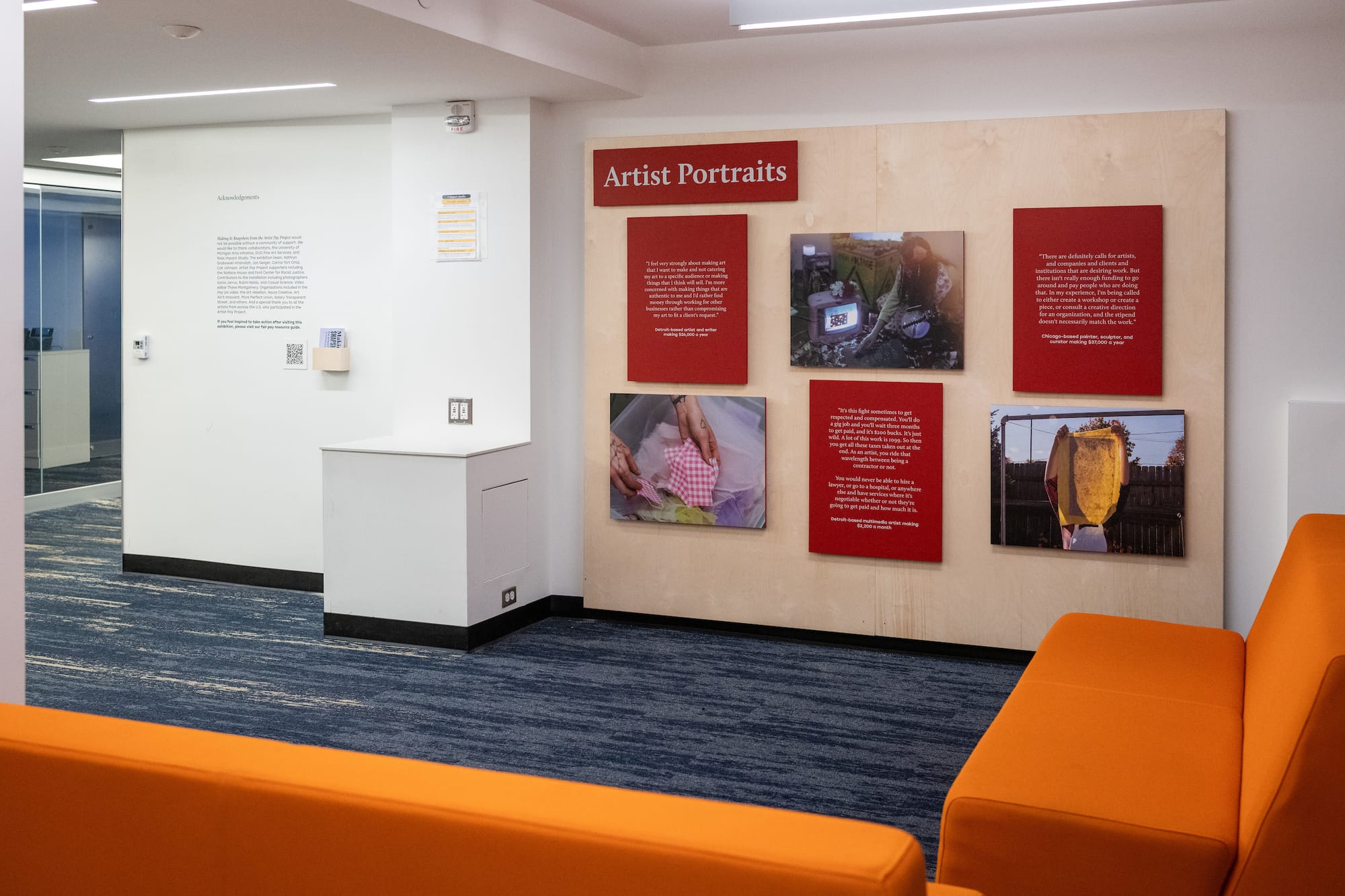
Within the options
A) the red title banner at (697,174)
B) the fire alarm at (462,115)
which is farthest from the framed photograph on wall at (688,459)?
the fire alarm at (462,115)

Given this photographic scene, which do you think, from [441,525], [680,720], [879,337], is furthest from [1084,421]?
[441,525]

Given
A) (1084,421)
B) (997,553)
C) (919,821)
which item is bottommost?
(919,821)

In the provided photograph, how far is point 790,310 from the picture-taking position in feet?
19.2

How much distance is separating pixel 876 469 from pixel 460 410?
2.21 metres

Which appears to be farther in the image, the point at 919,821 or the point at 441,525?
the point at 441,525

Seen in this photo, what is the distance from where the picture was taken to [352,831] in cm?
152

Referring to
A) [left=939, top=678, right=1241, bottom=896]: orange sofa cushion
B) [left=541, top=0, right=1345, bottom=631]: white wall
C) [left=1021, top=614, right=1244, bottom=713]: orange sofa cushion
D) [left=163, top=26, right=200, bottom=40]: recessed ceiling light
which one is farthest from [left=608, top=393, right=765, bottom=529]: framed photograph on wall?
[left=939, top=678, right=1241, bottom=896]: orange sofa cushion

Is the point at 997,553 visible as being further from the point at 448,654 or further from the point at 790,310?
the point at 448,654

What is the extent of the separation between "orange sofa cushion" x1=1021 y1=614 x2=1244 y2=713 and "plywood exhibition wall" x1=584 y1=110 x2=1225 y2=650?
1371 mm

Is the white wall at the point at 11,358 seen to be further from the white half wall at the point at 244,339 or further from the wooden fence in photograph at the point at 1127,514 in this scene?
the wooden fence in photograph at the point at 1127,514

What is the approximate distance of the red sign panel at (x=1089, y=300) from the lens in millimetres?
5250

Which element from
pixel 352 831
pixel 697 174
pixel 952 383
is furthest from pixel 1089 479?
pixel 352 831

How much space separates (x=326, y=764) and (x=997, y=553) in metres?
4.47

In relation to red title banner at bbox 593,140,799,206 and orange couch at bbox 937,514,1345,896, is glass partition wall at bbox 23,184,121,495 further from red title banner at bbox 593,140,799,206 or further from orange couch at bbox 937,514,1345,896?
orange couch at bbox 937,514,1345,896
